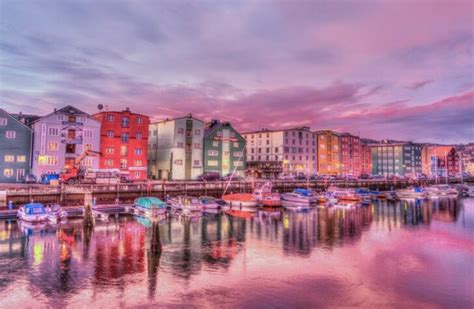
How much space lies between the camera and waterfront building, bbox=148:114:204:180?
88625mm

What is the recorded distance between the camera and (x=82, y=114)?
7444 cm

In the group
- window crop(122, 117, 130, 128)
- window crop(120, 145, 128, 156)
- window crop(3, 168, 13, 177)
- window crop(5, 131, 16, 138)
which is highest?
window crop(122, 117, 130, 128)

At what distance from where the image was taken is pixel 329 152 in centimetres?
13800

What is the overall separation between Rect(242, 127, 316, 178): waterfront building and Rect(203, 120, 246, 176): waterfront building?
19.0 meters

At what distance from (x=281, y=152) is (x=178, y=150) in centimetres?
4349

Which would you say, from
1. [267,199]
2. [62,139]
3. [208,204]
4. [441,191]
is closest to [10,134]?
[62,139]

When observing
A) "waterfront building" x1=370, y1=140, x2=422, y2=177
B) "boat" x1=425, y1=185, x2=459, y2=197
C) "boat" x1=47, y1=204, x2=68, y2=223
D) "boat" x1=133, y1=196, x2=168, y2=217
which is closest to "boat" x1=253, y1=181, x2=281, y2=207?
"boat" x1=133, y1=196, x2=168, y2=217

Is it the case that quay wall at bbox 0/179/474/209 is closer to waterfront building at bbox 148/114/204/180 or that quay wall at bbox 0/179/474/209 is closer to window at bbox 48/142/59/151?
window at bbox 48/142/59/151

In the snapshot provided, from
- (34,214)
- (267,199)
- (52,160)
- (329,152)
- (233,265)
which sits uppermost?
(329,152)

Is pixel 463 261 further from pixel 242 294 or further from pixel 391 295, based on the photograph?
pixel 242 294

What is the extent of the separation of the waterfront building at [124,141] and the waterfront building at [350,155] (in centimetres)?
9011

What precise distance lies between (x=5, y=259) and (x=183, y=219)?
24102 millimetres

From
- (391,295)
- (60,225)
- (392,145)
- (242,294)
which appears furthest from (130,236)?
(392,145)

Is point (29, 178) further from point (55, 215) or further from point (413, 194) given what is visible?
point (413, 194)
